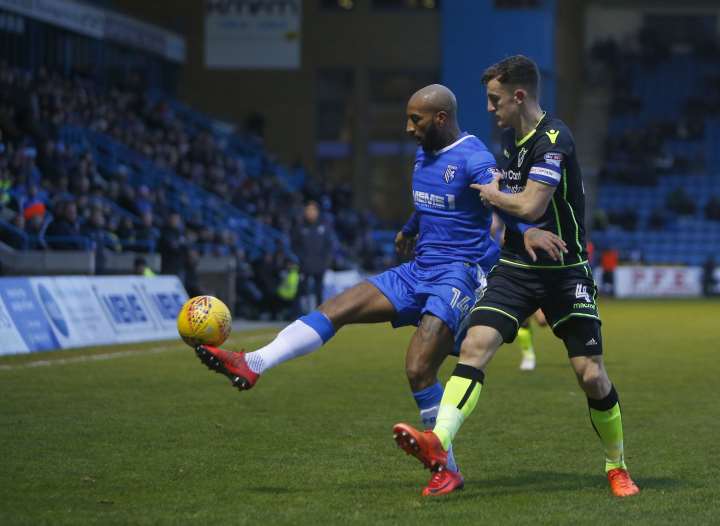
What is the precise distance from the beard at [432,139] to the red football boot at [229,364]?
1624 millimetres

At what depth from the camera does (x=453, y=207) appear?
25.1ft

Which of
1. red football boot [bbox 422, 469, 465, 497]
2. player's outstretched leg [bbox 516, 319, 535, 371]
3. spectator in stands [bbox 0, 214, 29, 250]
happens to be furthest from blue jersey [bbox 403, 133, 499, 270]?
spectator in stands [bbox 0, 214, 29, 250]

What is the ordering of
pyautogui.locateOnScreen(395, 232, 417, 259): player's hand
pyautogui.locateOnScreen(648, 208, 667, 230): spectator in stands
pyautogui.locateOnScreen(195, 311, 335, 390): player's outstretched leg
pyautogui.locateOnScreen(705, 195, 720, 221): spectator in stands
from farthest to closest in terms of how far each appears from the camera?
pyautogui.locateOnScreen(648, 208, 667, 230): spectator in stands
pyautogui.locateOnScreen(705, 195, 720, 221): spectator in stands
pyautogui.locateOnScreen(395, 232, 417, 259): player's hand
pyautogui.locateOnScreen(195, 311, 335, 390): player's outstretched leg

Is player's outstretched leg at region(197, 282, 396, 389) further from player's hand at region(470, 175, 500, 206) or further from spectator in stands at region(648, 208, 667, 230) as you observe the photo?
spectator in stands at region(648, 208, 667, 230)

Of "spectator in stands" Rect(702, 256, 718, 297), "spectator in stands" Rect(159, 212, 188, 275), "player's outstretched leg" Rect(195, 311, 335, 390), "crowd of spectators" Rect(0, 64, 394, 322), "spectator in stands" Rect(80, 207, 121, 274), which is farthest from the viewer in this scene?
"spectator in stands" Rect(702, 256, 718, 297)

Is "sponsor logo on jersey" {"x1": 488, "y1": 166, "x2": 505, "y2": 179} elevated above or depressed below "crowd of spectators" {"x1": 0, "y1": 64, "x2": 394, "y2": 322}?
above

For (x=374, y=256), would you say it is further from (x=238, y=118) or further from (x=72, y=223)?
(x=72, y=223)

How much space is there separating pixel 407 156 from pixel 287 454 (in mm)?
37898

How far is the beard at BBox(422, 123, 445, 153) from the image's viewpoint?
25.1 feet

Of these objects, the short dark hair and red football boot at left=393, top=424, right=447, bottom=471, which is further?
the short dark hair

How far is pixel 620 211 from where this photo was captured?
49.0 meters

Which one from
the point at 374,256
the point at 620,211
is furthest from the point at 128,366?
the point at 620,211

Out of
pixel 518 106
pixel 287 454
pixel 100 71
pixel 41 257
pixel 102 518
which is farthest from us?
pixel 100 71

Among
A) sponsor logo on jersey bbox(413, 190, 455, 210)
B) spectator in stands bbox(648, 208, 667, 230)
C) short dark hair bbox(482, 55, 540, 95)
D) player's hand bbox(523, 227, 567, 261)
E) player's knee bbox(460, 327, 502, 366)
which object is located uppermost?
short dark hair bbox(482, 55, 540, 95)
